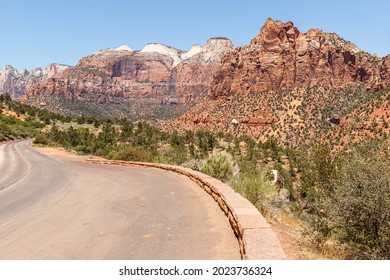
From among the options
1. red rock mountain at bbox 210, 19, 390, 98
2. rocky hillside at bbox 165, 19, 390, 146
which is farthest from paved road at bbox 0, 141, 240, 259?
red rock mountain at bbox 210, 19, 390, 98

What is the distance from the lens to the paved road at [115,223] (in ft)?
20.7

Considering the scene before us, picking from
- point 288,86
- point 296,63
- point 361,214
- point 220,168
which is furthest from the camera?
point 296,63

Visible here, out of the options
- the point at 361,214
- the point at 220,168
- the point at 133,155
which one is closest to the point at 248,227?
the point at 361,214

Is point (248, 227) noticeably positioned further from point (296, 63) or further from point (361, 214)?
point (296, 63)

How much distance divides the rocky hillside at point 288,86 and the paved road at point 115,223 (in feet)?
236

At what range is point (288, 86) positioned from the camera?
12012 centimetres

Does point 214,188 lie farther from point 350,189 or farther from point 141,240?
point 350,189

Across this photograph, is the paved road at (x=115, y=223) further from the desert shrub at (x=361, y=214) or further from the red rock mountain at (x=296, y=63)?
the red rock mountain at (x=296, y=63)

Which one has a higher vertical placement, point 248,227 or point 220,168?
point 220,168

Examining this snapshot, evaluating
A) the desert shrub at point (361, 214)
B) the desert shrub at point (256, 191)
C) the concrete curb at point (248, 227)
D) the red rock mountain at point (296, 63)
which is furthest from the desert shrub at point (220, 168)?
the red rock mountain at point (296, 63)

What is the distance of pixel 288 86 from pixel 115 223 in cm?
11979

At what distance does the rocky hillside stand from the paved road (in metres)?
71.9

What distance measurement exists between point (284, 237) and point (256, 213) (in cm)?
79
